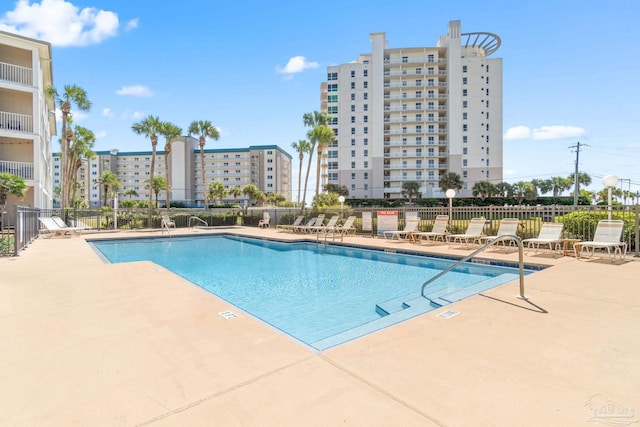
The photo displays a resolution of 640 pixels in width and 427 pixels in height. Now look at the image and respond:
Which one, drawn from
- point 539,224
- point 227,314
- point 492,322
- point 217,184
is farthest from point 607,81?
point 217,184

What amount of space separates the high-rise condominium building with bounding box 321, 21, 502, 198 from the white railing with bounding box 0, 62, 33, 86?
47339 mm

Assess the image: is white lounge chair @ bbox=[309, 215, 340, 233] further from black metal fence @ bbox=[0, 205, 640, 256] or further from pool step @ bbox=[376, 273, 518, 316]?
pool step @ bbox=[376, 273, 518, 316]

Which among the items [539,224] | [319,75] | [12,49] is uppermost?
[319,75]

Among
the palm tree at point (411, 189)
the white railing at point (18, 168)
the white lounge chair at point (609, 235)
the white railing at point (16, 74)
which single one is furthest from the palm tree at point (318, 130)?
the palm tree at point (411, 189)

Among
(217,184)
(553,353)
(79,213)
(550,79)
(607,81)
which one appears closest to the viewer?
(553,353)

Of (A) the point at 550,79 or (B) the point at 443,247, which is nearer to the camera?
(B) the point at 443,247

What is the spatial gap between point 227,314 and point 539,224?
11092mm

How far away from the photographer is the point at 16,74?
18844mm

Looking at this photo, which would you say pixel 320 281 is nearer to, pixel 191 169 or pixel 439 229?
pixel 439 229

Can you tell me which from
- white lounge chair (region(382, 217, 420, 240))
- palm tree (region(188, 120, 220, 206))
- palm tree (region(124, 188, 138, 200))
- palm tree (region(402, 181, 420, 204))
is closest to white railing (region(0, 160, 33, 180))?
palm tree (region(188, 120, 220, 206))

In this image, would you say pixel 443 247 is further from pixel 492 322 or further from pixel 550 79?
pixel 550 79

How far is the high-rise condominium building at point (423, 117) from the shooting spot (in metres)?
59.2

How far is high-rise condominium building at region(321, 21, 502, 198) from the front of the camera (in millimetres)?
59156

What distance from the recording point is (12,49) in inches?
765
